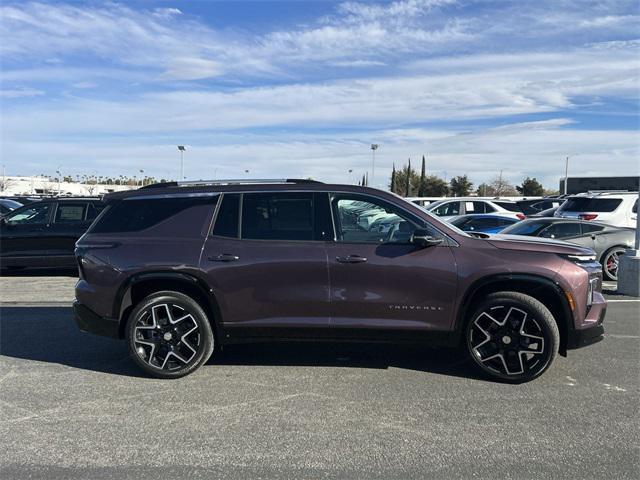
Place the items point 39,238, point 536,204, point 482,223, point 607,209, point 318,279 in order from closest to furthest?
point 318,279
point 39,238
point 607,209
point 482,223
point 536,204

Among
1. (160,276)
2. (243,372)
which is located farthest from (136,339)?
(243,372)

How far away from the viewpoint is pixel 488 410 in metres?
4.27

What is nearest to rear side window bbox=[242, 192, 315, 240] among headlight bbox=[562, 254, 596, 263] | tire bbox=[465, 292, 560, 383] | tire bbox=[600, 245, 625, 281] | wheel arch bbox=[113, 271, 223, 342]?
wheel arch bbox=[113, 271, 223, 342]

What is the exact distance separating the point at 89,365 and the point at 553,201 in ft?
73.3

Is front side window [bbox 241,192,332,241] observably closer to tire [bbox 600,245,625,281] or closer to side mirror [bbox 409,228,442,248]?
side mirror [bbox 409,228,442,248]

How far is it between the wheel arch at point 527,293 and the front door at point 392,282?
0.14 metres

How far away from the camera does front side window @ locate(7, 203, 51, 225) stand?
11344mm

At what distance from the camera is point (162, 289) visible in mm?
5168

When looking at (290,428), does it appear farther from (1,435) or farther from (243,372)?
(1,435)

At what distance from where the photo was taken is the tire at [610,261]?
36.6 ft

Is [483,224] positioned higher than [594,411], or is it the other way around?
[483,224]

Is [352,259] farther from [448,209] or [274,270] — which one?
[448,209]

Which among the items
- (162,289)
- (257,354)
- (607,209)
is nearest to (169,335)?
(162,289)

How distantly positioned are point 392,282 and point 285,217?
1.17m
